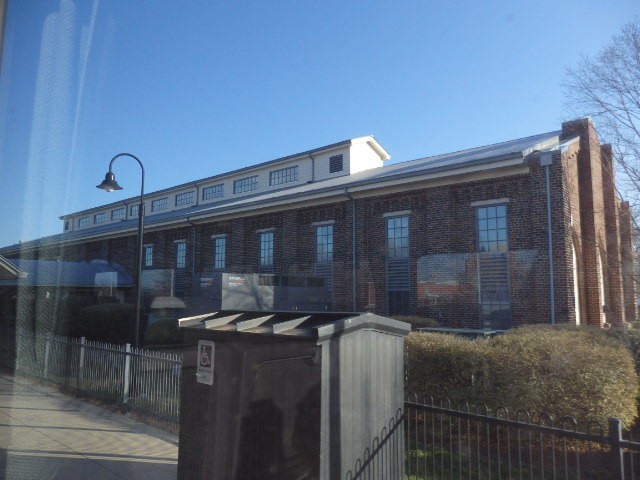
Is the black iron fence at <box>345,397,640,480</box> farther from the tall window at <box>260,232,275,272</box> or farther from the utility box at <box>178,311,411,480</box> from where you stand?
the tall window at <box>260,232,275,272</box>

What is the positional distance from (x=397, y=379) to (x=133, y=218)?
3743 cm

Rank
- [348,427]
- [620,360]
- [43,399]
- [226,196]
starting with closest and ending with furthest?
[348,427], [620,360], [43,399], [226,196]

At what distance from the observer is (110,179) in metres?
14.1

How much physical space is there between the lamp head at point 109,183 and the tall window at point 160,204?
26.1 meters

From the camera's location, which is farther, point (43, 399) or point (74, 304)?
point (74, 304)

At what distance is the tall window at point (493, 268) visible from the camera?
54.7 feet

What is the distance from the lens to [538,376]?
7008mm

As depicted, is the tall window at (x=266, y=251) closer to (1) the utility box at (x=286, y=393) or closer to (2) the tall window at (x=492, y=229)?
(2) the tall window at (x=492, y=229)

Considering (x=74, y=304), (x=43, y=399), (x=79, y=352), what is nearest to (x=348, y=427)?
(x=43, y=399)

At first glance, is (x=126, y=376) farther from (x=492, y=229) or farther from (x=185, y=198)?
(x=185, y=198)

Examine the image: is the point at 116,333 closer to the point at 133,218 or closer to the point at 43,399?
the point at 43,399

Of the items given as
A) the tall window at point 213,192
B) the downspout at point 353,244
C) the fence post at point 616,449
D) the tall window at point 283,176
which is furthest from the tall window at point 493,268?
the tall window at point 213,192

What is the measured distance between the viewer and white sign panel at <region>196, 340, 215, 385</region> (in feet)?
16.1

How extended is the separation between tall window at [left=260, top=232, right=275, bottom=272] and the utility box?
786 inches
